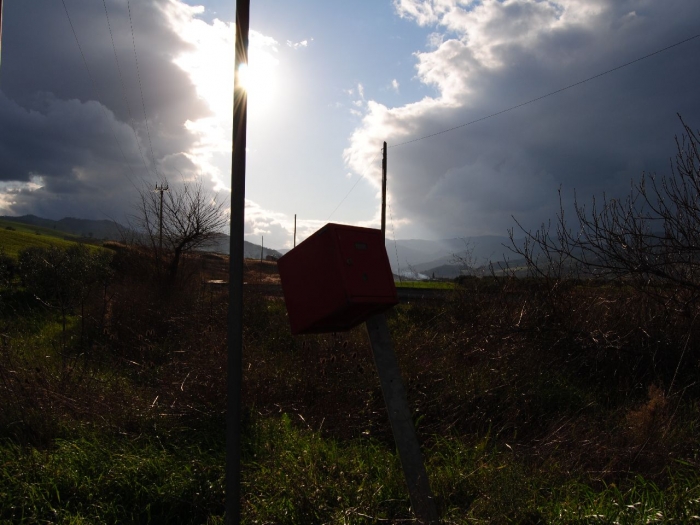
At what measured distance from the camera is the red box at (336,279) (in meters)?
2.73

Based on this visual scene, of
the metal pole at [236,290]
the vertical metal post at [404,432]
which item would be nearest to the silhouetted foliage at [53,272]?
the metal pole at [236,290]

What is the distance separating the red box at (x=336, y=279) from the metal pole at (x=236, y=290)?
34 centimetres

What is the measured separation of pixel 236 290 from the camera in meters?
3.20

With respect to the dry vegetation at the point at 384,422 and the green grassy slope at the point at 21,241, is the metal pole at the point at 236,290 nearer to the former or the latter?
the dry vegetation at the point at 384,422

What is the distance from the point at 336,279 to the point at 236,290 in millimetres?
807

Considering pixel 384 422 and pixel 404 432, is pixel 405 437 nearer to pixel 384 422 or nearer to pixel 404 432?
pixel 404 432

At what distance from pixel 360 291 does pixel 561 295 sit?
24.3 feet

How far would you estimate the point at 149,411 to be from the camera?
5.43 meters

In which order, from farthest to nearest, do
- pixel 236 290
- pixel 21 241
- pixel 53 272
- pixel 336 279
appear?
pixel 21 241
pixel 53 272
pixel 236 290
pixel 336 279

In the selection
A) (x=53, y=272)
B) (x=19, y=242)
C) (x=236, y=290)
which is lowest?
(x=53, y=272)

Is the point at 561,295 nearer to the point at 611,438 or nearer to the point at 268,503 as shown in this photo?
the point at 611,438

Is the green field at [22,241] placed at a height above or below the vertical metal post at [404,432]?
above

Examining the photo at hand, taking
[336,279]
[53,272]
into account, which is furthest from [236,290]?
[53,272]

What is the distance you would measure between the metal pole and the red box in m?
0.34
